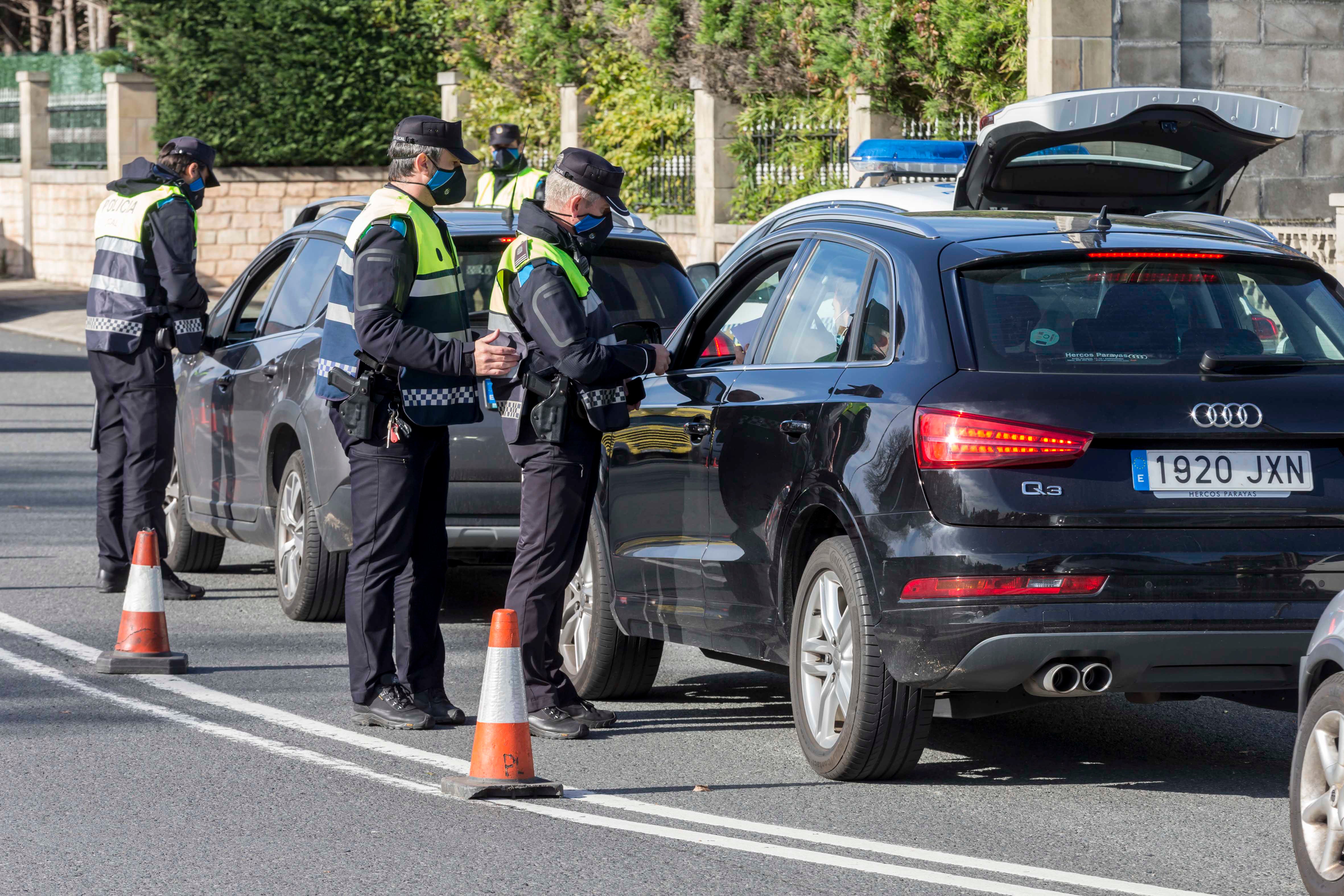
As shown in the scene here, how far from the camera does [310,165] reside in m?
34.2

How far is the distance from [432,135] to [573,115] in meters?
19.7

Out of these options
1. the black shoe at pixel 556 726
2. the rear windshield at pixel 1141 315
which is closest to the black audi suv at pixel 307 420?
the black shoe at pixel 556 726

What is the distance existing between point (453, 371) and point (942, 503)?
1.94 metres

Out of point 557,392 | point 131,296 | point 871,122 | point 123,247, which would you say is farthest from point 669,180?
point 557,392

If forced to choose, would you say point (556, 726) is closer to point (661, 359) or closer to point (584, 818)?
point (584, 818)

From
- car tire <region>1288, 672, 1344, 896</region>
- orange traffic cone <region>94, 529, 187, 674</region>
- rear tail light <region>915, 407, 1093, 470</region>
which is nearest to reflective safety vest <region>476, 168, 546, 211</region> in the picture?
orange traffic cone <region>94, 529, 187, 674</region>

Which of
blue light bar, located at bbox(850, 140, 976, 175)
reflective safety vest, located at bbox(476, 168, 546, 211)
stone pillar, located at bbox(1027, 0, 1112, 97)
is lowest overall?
reflective safety vest, located at bbox(476, 168, 546, 211)

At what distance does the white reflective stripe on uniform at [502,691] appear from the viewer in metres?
6.06

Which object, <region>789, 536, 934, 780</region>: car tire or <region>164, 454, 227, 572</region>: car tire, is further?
<region>164, 454, 227, 572</region>: car tire

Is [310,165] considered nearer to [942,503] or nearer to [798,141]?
[798,141]

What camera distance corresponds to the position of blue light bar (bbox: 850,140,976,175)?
11.8m

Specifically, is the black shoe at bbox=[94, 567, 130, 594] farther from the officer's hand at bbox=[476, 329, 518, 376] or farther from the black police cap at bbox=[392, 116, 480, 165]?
the officer's hand at bbox=[476, 329, 518, 376]

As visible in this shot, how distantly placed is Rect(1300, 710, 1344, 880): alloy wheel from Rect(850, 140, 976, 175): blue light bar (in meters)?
6.94

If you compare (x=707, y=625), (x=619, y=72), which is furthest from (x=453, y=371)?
(x=619, y=72)
